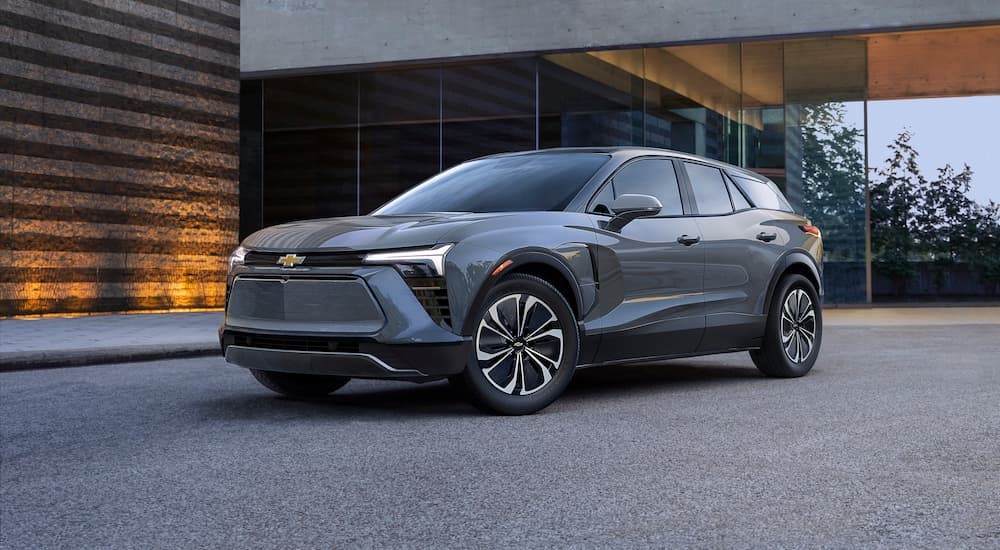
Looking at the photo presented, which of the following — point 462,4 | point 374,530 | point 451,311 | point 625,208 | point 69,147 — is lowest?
point 374,530

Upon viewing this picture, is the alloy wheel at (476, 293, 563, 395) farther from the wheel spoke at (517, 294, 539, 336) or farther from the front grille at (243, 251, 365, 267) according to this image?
the front grille at (243, 251, 365, 267)

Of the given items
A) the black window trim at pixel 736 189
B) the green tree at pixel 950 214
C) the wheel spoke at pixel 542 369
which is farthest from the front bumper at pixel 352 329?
the green tree at pixel 950 214

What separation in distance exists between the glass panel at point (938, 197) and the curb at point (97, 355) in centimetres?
1690

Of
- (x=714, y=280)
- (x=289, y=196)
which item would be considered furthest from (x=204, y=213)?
(x=714, y=280)

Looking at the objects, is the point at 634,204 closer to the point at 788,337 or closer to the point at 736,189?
the point at 736,189

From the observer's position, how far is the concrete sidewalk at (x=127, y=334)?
9531mm

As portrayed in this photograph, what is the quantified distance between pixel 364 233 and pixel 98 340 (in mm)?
6322

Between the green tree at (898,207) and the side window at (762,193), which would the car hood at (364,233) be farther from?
the green tree at (898,207)

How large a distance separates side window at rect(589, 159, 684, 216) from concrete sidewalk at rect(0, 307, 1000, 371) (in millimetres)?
5128

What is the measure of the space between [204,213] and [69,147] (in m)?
3.03

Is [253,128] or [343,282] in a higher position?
[253,128]

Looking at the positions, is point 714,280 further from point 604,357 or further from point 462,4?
point 462,4

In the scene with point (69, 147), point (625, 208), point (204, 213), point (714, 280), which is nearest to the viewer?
point (625, 208)

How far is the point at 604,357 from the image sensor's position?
6.66m
